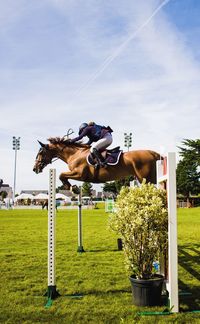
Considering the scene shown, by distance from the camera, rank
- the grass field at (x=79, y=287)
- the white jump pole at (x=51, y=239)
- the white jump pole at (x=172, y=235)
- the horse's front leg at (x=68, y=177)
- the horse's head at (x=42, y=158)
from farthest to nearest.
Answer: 1. the horse's head at (x=42, y=158)
2. the horse's front leg at (x=68, y=177)
3. the white jump pole at (x=51, y=239)
4. the white jump pole at (x=172, y=235)
5. the grass field at (x=79, y=287)

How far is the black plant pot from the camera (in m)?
3.58

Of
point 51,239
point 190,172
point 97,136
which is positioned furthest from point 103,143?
point 190,172

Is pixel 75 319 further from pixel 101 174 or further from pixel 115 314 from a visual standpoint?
pixel 101 174

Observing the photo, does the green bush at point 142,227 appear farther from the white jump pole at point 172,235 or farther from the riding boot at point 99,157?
the riding boot at point 99,157

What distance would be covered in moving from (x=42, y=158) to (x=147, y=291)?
3859mm

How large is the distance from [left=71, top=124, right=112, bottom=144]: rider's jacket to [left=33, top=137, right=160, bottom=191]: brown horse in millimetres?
289

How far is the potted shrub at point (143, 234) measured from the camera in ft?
11.8

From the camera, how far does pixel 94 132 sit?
6.35 metres

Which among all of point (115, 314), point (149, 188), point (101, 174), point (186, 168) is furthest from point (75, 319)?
point (186, 168)

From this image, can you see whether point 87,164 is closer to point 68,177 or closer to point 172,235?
point 68,177

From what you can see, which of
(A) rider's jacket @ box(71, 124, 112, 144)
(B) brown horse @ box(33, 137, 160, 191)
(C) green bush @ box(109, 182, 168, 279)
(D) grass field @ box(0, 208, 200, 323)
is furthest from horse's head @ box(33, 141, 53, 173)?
(C) green bush @ box(109, 182, 168, 279)

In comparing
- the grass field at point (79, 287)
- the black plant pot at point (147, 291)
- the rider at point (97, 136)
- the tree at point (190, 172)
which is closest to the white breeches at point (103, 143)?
the rider at point (97, 136)

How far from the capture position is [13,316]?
3.25m

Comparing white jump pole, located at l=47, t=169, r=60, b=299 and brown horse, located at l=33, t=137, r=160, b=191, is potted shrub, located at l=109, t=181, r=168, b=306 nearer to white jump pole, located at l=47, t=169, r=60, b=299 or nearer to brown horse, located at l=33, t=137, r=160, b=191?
white jump pole, located at l=47, t=169, r=60, b=299
